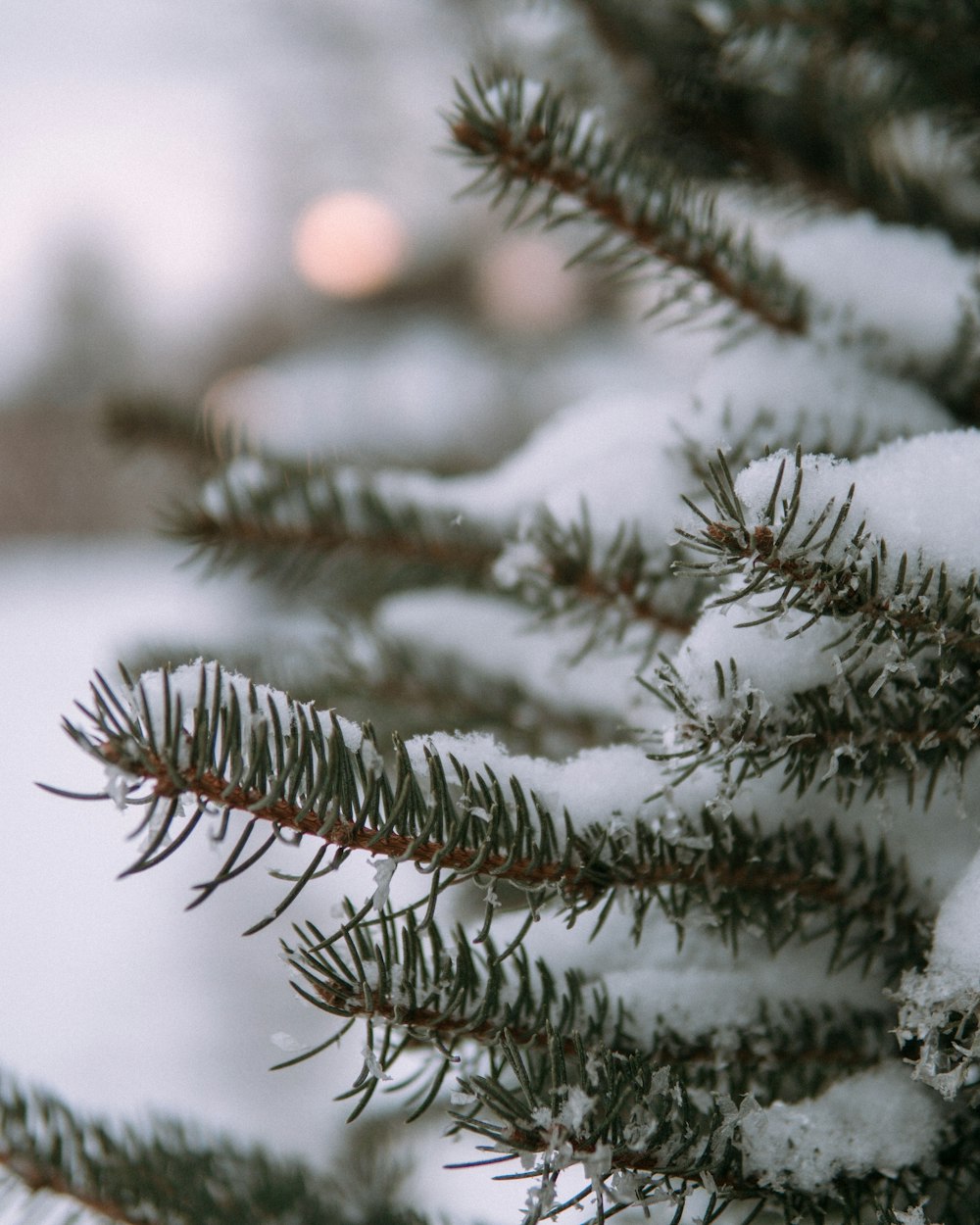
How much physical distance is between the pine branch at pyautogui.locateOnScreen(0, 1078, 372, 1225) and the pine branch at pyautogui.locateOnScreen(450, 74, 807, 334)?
0.44 metres

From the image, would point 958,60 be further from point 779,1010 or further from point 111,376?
point 111,376

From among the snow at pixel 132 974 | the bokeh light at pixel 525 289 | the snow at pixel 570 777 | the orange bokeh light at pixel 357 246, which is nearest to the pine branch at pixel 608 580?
the snow at pixel 570 777

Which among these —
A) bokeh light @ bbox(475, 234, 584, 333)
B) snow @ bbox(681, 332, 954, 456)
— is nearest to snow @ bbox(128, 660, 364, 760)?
snow @ bbox(681, 332, 954, 456)

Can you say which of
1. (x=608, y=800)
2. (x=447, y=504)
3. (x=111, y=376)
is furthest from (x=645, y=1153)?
(x=111, y=376)

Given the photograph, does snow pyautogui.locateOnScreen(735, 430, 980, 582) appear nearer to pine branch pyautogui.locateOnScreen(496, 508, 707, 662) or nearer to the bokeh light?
pine branch pyautogui.locateOnScreen(496, 508, 707, 662)

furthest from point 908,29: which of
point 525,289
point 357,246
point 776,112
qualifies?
point 357,246

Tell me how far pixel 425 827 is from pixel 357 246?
3040mm

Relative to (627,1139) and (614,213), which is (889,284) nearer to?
(614,213)

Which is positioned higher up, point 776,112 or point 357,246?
point 357,246

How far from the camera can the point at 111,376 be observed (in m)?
5.39

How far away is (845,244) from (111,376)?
18.0 ft

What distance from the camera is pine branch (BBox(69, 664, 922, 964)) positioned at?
10.0 inches

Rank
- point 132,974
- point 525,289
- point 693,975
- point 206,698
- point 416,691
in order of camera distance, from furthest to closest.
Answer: point 525,289 < point 132,974 < point 416,691 < point 693,975 < point 206,698

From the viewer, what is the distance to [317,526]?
0.55m
